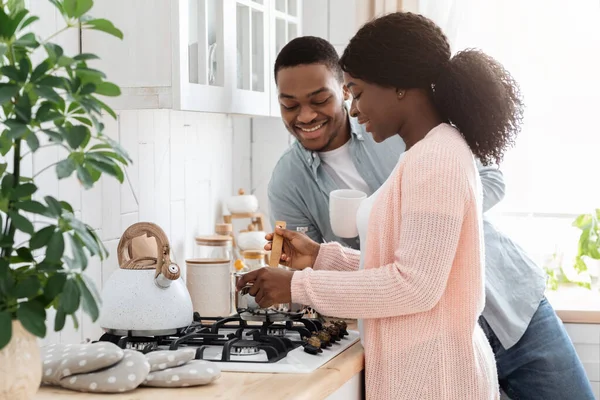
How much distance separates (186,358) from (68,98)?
58cm

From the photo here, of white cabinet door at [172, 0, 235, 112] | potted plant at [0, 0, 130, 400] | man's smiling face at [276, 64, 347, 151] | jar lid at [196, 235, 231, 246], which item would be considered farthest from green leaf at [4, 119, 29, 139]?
jar lid at [196, 235, 231, 246]

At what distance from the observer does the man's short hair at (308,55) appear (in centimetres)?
231

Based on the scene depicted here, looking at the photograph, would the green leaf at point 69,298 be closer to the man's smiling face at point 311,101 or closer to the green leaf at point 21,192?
the green leaf at point 21,192

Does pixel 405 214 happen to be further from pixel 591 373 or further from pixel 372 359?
pixel 591 373

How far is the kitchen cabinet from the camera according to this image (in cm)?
192

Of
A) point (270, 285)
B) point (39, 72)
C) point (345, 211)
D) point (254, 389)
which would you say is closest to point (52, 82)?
point (39, 72)

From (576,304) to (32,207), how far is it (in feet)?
7.09

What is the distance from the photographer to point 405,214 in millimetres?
1554

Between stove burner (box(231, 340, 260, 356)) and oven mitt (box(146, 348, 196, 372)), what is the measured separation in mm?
208

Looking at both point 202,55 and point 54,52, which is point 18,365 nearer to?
point 54,52

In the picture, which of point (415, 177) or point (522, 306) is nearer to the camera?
point (415, 177)

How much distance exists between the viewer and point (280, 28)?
2814 millimetres

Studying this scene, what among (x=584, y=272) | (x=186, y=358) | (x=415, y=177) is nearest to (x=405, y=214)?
(x=415, y=177)

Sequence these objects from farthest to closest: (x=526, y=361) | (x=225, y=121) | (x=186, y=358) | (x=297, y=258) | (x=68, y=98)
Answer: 1. (x=225, y=121)
2. (x=526, y=361)
3. (x=297, y=258)
4. (x=186, y=358)
5. (x=68, y=98)
